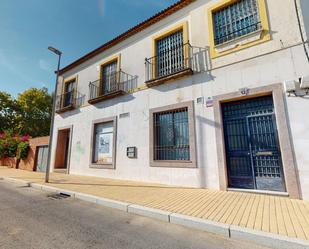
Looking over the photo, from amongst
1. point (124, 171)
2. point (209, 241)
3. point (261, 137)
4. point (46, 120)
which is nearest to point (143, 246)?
point (209, 241)

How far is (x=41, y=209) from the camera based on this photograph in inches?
182

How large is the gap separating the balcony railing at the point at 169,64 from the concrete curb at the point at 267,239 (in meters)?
5.80

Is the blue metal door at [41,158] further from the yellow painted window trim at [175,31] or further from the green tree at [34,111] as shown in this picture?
the green tree at [34,111]

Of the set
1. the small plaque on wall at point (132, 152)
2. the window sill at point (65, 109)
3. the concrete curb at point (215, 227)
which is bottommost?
the concrete curb at point (215, 227)

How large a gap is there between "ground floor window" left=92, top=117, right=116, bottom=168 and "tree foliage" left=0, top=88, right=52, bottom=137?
23.7 m

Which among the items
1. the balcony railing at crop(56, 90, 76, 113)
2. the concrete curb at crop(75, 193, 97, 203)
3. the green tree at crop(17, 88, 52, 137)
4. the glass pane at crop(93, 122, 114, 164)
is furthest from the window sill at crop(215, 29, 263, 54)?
the green tree at crop(17, 88, 52, 137)

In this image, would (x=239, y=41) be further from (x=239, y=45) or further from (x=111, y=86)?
(x=111, y=86)

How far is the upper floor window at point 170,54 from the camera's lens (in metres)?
8.16

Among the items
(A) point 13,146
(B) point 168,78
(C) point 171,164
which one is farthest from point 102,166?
(A) point 13,146

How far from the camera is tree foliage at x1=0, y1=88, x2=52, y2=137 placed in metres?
26.6

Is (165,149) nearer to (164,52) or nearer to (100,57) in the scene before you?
(164,52)

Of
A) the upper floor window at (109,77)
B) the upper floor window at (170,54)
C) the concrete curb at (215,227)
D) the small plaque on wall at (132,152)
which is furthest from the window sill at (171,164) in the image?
the upper floor window at (109,77)

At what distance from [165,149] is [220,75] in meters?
3.80

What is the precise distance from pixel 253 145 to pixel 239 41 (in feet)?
12.5
